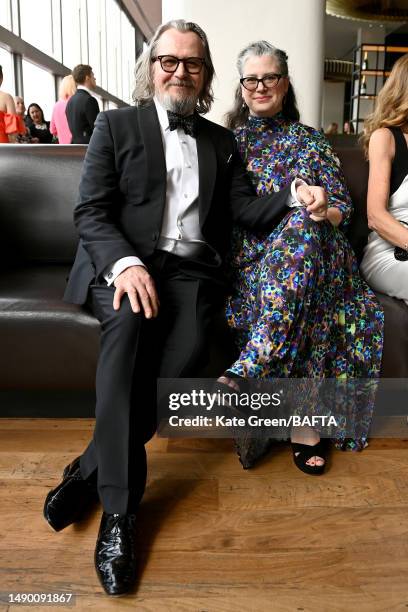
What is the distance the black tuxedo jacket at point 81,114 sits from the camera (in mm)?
4625

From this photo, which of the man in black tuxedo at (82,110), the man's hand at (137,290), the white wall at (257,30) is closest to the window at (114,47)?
the man in black tuxedo at (82,110)

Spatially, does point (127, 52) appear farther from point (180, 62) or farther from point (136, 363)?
point (136, 363)

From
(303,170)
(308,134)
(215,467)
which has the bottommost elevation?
(215,467)

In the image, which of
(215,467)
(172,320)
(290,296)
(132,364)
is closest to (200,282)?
(172,320)

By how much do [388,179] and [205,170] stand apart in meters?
0.69

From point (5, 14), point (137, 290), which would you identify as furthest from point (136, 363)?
point (5, 14)

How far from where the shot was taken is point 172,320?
5.14 ft

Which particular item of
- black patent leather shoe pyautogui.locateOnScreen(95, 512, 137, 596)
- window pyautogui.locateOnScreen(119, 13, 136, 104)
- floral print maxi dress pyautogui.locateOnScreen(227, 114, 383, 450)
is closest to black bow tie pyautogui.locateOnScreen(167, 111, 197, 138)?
floral print maxi dress pyautogui.locateOnScreen(227, 114, 383, 450)

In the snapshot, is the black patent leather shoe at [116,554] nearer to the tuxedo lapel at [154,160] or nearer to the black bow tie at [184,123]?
the tuxedo lapel at [154,160]

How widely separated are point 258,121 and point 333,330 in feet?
2.57

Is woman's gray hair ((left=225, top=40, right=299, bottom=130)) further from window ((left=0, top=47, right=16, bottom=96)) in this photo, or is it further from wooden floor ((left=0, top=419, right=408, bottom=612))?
window ((left=0, top=47, right=16, bottom=96))

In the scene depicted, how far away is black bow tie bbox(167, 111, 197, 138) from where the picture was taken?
171 centimetres

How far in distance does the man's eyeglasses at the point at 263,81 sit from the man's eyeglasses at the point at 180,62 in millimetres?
256

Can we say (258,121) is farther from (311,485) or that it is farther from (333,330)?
(311,485)
